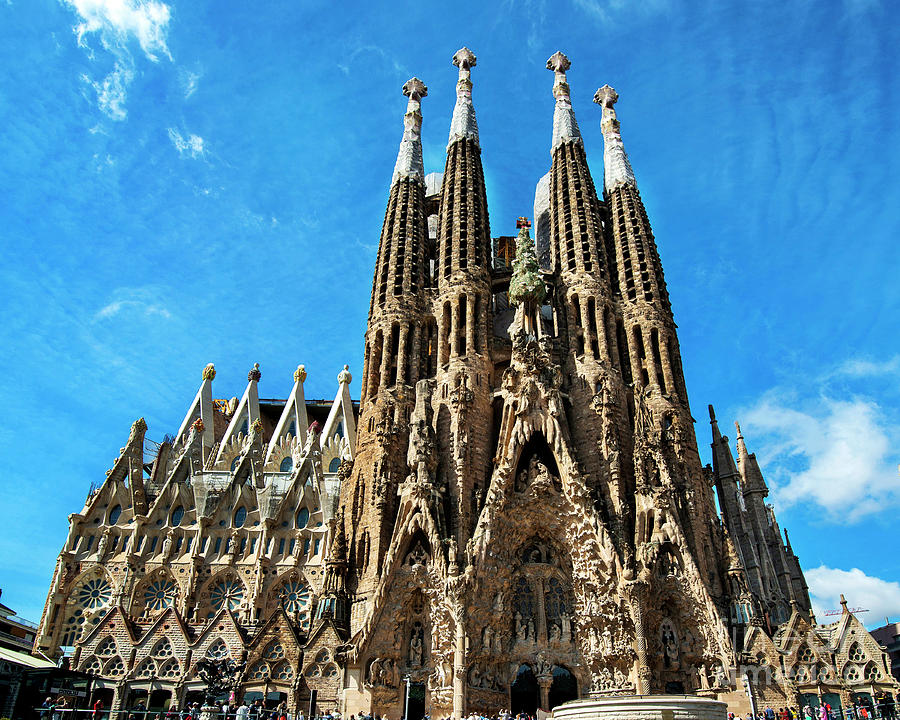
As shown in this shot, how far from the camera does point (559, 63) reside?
5541 cm

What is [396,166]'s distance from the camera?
47.8 metres

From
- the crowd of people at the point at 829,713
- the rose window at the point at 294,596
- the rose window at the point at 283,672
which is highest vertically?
the rose window at the point at 294,596

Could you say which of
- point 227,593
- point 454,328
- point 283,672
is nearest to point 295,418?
point 227,593

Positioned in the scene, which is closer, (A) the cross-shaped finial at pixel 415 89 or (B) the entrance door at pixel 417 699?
(B) the entrance door at pixel 417 699


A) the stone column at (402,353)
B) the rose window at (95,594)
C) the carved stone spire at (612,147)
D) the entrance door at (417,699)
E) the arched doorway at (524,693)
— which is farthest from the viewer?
the carved stone spire at (612,147)

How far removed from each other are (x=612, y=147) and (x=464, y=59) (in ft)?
48.5

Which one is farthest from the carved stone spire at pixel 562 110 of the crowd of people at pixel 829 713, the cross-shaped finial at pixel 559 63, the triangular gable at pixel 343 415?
the crowd of people at pixel 829 713

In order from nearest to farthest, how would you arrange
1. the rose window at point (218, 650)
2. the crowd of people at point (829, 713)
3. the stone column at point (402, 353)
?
the crowd of people at point (829, 713) → the rose window at point (218, 650) → the stone column at point (402, 353)

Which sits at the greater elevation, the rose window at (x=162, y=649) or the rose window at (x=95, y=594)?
the rose window at (x=95, y=594)

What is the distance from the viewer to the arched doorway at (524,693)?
1183 inches

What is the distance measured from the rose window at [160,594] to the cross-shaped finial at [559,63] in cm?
4612

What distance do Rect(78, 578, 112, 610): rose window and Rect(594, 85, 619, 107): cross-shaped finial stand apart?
4619 cm

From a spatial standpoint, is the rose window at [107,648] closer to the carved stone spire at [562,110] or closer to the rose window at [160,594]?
the rose window at [160,594]

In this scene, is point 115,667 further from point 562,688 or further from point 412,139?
point 412,139
